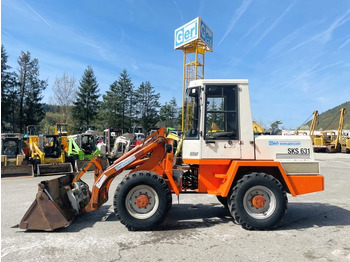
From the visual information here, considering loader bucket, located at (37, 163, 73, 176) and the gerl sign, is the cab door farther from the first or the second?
the gerl sign

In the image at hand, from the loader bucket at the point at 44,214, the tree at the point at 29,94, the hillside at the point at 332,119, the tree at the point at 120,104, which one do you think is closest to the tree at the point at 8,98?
the tree at the point at 29,94

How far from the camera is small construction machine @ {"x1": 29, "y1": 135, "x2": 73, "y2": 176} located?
12.8 metres

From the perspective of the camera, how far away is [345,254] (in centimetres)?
394

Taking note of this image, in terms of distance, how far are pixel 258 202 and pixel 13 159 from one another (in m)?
13.1

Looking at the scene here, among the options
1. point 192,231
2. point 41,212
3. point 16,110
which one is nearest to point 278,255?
point 192,231

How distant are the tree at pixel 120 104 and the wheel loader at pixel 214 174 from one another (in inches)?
1450

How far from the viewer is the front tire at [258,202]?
4.88 meters

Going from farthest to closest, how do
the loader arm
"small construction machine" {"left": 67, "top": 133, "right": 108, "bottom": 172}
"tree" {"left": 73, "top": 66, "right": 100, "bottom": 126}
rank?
"tree" {"left": 73, "top": 66, "right": 100, "bottom": 126}
"small construction machine" {"left": 67, "top": 133, "right": 108, "bottom": 172}
the loader arm

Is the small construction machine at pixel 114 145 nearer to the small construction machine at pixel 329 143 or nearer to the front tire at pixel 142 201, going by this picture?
the front tire at pixel 142 201

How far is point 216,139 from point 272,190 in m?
1.39

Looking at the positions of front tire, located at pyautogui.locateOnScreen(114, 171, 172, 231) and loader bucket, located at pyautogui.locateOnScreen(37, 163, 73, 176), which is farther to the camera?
loader bucket, located at pyautogui.locateOnScreen(37, 163, 73, 176)

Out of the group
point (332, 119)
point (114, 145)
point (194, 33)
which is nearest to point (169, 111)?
point (194, 33)

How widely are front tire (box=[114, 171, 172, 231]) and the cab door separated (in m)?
1.07

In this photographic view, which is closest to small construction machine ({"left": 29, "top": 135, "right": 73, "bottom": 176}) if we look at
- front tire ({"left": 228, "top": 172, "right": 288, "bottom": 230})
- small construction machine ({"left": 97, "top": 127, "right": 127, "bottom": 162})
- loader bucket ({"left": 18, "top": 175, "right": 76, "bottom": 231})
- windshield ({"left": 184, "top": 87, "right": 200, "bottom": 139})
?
small construction machine ({"left": 97, "top": 127, "right": 127, "bottom": 162})
